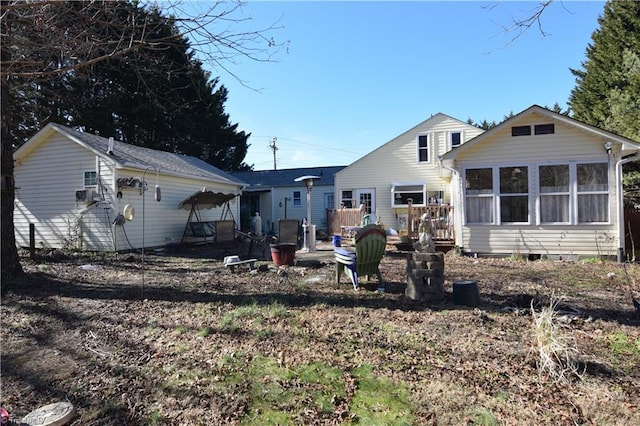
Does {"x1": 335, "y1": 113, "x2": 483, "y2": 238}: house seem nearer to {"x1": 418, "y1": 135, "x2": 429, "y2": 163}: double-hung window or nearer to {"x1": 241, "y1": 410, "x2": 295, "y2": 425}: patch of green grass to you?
{"x1": 418, "y1": 135, "x2": 429, "y2": 163}: double-hung window

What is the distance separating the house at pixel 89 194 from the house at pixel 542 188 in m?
9.86

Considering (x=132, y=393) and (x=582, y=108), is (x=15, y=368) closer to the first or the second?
(x=132, y=393)

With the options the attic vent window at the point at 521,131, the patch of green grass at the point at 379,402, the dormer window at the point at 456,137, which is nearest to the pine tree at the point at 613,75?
the attic vent window at the point at 521,131

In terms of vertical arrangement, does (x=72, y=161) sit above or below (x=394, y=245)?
above

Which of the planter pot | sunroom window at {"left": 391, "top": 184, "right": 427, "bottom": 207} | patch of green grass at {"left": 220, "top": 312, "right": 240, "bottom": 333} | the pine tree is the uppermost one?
the pine tree

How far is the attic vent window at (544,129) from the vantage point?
9.73 m

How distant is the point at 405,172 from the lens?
17.6 metres

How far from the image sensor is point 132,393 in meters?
3.12

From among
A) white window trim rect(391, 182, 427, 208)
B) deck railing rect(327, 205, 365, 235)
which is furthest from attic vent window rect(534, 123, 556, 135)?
white window trim rect(391, 182, 427, 208)

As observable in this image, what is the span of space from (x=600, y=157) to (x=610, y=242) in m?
2.23

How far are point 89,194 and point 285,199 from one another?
1285 cm

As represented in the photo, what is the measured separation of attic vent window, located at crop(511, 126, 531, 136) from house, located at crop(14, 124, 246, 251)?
10.8 meters

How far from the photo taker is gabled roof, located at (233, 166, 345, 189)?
2398 cm

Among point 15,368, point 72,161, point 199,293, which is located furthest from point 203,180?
point 15,368
